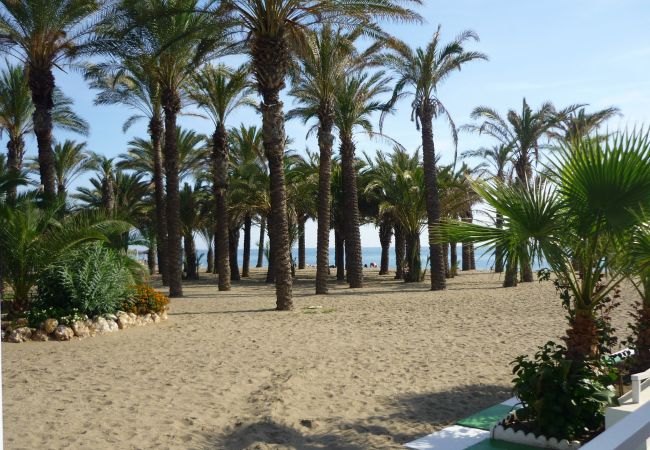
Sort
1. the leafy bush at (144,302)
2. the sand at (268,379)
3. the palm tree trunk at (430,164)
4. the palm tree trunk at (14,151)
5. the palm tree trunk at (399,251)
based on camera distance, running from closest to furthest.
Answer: the sand at (268,379)
the leafy bush at (144,302)
the palm tree trunk at (430,164)
the palm tree trunk at (14,151)
the palm tree trunk at (399,251)

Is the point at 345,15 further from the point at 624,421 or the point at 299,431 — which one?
the point at 624,421

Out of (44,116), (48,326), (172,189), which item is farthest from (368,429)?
(172,189)

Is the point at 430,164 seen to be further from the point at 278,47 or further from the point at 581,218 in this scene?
the point at 581,218

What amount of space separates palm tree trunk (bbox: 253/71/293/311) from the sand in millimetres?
1753

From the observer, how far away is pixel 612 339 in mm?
5816

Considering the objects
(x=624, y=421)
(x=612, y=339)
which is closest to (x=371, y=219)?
(x=612, y=339)

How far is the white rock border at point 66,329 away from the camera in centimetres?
1057

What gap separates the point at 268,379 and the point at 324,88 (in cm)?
1435

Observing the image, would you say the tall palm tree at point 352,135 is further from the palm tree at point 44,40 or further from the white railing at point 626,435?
the white railing at point 626,435

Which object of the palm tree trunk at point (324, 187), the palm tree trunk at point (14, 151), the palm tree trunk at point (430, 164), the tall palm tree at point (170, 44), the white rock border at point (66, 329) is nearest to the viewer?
the white rock border at point (66, 329)

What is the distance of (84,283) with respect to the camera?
1136 centimetres

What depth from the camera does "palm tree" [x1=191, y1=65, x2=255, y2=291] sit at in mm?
21938

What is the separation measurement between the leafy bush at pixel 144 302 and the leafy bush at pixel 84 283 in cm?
39

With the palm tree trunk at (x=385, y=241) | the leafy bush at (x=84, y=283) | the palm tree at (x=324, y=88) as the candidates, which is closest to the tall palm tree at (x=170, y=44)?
the palm tree at (x=324, y=88)
